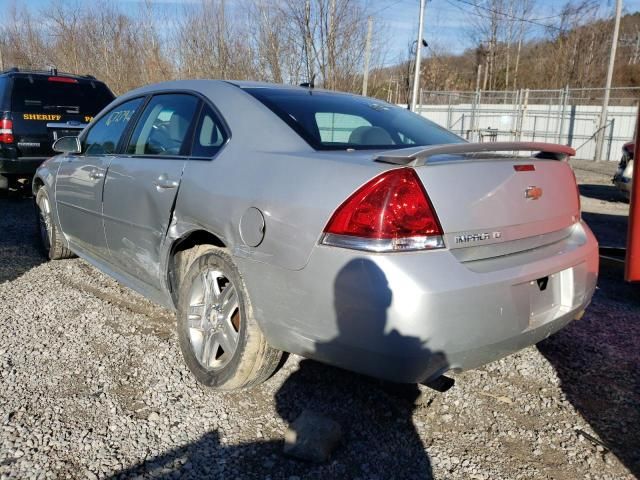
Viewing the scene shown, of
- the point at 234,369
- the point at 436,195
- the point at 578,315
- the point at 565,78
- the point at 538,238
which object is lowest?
the point at 234,369

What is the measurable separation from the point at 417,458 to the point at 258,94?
6.63 ft

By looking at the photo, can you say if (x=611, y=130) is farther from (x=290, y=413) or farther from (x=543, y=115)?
(x=290, y=413)

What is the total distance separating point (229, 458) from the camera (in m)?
2.31

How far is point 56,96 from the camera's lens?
8094 millimetres

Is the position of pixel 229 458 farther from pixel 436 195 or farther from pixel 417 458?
pixel 436 195

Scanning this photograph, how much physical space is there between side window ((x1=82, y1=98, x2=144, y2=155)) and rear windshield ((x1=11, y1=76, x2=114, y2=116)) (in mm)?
4181

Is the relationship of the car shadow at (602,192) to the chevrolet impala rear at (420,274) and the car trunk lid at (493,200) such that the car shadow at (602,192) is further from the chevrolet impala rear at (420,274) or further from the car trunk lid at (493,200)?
the chevrolet impala rear at (420,274)

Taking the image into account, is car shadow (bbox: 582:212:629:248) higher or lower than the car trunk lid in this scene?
lower

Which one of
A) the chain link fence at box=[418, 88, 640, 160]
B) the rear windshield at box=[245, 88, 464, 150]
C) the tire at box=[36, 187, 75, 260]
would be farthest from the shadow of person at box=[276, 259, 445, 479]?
the chain link fence at box=[418, 88, 640, 160]

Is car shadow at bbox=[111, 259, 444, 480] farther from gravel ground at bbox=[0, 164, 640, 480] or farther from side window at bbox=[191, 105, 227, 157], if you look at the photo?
side window at bbox=[191, 105, 227, 157]

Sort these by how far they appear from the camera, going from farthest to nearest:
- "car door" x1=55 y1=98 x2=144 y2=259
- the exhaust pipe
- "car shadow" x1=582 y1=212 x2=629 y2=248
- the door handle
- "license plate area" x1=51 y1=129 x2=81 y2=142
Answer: "license plate area" x1=51 y1=129 x2=81 y2=142, "car shadow" x1=582 y1=212 x2=629 y2=248, "car door" x1=55 y1=98 x2=144 y2=259, the door handle, the exhaust pipe

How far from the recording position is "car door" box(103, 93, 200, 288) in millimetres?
3096

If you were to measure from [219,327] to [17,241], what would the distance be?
4299 mm

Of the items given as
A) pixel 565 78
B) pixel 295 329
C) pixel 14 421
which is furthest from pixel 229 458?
pixel 565 78
